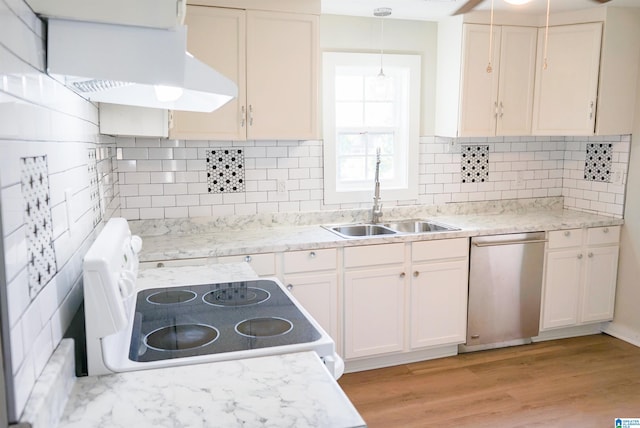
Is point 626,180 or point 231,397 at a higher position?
point 626,180

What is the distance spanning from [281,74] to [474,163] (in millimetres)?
1814

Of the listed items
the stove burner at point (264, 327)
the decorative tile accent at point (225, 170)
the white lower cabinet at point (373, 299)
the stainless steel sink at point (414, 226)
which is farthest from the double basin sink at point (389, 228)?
the stove burner at point (264, 327)

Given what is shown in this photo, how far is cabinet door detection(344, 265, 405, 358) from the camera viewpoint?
3.37m

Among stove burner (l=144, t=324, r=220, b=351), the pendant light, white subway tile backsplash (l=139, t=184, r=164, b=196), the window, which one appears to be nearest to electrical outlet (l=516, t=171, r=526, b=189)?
the window

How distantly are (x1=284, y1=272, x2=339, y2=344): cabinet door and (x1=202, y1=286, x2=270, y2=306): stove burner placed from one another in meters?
1.16

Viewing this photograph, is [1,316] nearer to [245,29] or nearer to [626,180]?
[245,29]

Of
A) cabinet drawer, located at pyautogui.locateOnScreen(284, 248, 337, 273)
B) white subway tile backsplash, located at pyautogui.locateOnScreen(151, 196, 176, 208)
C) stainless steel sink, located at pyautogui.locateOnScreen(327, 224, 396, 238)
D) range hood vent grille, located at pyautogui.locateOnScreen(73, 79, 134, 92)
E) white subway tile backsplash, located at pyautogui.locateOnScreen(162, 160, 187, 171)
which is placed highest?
range hood vent grille, located at pyautogui.locateOnScreen(73, 79, 134, 92)

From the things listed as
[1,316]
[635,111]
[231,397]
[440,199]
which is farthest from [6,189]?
[635,111]

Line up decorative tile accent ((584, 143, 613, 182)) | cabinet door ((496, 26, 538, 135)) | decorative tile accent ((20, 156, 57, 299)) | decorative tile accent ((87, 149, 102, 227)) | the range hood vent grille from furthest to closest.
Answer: decorative tile accent ((584, 143, 613, 182)), cabinet door ((496, 26, 538, 135)), decorative tile accent ((87, 149, 102, 227)), the range hood vent grille, decorative tile accent ((20, 156, 57, 299))

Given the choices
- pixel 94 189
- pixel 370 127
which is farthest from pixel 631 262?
pixel 94 189

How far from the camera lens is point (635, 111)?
3900mm

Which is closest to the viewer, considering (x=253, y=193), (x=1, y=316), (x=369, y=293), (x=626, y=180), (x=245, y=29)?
(x=1, y=316)

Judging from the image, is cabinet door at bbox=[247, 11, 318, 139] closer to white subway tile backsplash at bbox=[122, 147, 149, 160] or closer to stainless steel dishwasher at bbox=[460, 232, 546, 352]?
white subway tile backsplash at bbox=[122, 147, 149, 160]

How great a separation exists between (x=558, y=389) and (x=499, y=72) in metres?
2.19
